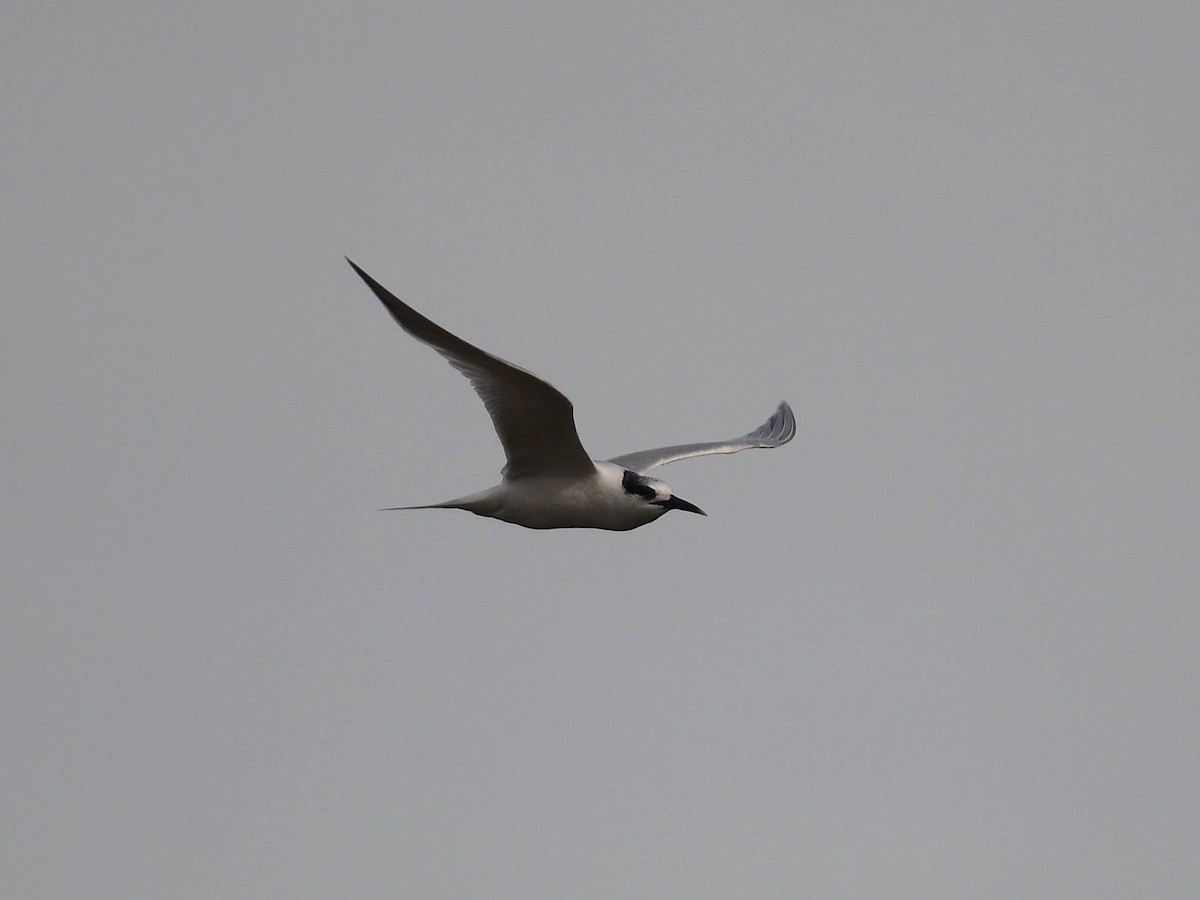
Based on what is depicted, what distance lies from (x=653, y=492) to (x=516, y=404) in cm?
213

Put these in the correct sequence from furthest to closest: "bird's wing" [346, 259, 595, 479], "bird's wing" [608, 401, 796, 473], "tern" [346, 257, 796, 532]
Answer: "bird's wing" [608, 401, 796, 473], "tern" [346, 257, 796, 532], "bird's wing" [346, 259, 595, 479]

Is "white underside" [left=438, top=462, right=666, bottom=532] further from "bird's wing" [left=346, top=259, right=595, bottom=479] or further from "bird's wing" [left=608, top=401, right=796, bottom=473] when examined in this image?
"bird's wing" [left=608, top=401, right=796, bottom=473]

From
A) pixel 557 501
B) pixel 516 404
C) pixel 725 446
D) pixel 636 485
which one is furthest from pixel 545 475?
pixel 725 446

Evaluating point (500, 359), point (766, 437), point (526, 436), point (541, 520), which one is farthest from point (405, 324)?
point (766, 437)

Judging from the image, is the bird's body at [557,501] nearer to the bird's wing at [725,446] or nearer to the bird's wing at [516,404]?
the bird's wing at [516,404]

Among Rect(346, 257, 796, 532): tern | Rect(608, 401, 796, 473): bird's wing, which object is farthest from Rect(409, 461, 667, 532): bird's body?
Rect(608, 401, 796, 473): bird's wing

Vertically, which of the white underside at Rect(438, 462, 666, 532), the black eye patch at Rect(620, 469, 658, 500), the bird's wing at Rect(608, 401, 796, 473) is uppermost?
the bird's wing at Rect(608, 401, 796, 473)

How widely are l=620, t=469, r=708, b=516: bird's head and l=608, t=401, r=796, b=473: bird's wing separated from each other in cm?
173

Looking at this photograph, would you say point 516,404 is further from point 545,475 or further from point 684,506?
point 684,506

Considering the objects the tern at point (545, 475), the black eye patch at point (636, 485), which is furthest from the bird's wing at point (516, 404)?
the black eye patch at point (636, 485)

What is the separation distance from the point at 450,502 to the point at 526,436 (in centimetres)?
126

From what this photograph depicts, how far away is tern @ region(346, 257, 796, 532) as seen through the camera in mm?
14367

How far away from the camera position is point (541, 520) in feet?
52.9

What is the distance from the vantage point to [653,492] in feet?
53.7
